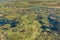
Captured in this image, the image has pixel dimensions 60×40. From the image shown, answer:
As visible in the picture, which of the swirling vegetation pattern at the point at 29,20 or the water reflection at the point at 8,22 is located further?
the water reflection at the point at 8,22

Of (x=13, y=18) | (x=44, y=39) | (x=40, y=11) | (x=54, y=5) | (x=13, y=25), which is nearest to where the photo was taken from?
(x=44, y=39)

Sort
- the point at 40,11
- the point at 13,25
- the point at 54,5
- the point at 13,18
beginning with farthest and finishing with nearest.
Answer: the point at 54,5 → the point at 40,11 → the point at 13,18 → the point at 13,25

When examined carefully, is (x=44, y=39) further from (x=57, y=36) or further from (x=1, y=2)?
(x=1, y=2)

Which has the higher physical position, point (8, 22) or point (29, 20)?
point (29, 20)

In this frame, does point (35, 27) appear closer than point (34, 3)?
Yes

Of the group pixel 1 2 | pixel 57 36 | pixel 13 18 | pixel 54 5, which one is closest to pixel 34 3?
pixel 54 5

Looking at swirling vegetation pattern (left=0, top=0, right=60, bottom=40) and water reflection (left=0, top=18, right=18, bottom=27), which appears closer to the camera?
swirling vegetation pattern (left=0, top=0, right=60, bottom=40)

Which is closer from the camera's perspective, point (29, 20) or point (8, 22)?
point (29, 20)
